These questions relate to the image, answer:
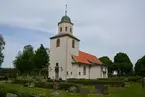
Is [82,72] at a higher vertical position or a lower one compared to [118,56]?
lower

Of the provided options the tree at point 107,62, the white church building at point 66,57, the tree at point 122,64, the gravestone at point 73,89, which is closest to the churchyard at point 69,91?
the gravestone at point 73,89

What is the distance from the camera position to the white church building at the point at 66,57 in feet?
142

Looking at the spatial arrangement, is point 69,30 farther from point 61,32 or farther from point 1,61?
point 1,61

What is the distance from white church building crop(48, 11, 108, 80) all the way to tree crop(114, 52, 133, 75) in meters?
24.8

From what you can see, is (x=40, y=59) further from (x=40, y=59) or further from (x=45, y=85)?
(x=45, y=85)

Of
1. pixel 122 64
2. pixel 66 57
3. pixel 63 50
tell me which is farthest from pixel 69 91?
pixel 122 64

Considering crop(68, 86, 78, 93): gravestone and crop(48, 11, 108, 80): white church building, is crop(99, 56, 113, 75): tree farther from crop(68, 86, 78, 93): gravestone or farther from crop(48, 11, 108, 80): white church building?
crop(68, 86, 78, 93): gravestone

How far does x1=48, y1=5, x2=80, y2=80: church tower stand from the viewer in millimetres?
43156

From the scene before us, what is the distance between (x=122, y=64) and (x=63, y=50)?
3266 centimetres

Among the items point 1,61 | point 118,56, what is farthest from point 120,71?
point 1,61

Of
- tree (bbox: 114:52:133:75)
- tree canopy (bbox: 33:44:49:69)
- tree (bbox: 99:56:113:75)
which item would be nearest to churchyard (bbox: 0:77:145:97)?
tree canopy (bbox: 33:44:49:69)

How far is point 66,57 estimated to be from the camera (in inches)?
1705

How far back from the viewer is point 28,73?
52.6 m

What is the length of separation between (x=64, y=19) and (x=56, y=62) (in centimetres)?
937
